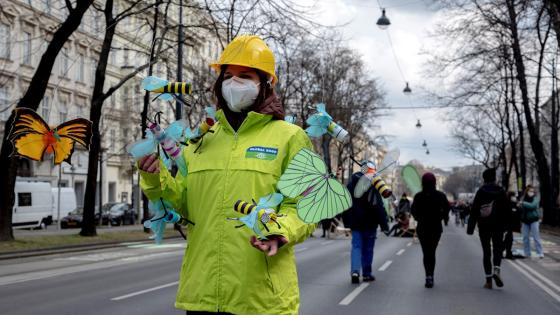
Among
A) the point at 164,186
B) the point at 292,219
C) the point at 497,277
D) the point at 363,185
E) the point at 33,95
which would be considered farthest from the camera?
the point at 33,95

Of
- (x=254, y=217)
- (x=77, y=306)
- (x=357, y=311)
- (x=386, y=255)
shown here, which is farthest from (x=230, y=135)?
(x=386, y=255)

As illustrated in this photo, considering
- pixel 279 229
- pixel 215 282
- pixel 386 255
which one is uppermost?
pixel 279 229

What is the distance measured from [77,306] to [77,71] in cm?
4149

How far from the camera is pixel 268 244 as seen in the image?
2773 mm

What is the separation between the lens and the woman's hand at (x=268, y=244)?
2764 mm

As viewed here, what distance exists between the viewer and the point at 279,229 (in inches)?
109

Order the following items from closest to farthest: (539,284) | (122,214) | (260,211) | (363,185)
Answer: (260,211) < (363,185) < (539,284) < (122,214)

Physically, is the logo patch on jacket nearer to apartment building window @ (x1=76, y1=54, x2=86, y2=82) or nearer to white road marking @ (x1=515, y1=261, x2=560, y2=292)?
white road marking @ (x1=515, y1=261, x2=560, y2=292)

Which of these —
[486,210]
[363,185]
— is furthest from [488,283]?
[363,185]

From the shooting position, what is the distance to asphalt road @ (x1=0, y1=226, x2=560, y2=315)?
29.0ft

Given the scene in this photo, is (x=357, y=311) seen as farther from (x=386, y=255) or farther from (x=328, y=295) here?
(x=386, y=255)

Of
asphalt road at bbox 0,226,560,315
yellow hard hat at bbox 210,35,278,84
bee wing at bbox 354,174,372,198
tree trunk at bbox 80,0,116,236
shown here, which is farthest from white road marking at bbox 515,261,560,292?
tree trunk at bbox 80,0,116,236

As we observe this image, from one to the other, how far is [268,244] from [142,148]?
0.76 meters

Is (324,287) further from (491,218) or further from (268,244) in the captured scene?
(268,244)
